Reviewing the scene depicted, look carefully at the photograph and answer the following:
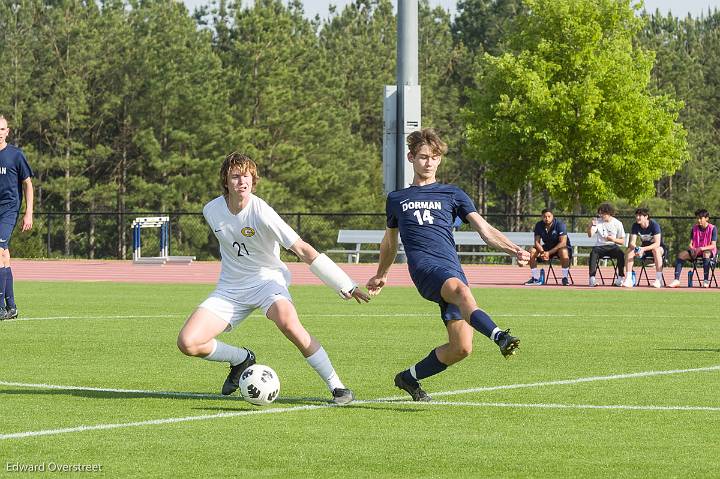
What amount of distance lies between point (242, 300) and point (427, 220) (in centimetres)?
142

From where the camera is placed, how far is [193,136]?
72125mm

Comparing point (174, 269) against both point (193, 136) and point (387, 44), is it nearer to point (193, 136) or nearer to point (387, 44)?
point (193, 136)

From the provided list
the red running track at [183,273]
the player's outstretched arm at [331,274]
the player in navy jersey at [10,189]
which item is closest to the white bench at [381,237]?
the red running track at [183,273]

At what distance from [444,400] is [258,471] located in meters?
3.02

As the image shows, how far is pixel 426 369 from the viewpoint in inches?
375

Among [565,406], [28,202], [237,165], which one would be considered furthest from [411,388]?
[28,202]

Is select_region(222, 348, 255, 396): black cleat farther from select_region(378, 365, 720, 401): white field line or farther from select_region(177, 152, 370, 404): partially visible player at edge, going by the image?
select_region(378, 365, 720, 401): white field line

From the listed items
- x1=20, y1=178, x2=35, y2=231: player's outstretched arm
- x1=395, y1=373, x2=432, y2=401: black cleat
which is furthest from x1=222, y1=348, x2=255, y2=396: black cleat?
x1=20, y1=178, x2=35, y2=231: player's outstretched arm

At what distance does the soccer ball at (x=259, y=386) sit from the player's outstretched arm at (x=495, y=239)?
1.74 metres

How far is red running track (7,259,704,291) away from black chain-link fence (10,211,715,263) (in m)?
10.6

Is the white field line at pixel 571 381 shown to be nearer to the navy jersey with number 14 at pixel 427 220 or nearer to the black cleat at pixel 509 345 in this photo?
the navy jersey with number 14 at pixel 427 220

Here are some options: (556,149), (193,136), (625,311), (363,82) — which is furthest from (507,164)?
(625,311)

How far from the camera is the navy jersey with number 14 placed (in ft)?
31.3

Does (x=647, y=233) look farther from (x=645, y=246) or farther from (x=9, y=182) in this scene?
(x=9, y=182)
